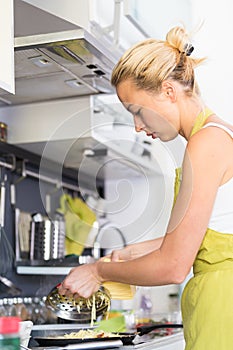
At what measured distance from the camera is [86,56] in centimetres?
187

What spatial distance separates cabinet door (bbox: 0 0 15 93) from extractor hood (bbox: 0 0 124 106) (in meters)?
0.03

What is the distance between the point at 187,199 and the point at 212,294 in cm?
23

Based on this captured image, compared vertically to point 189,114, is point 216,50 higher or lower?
higher

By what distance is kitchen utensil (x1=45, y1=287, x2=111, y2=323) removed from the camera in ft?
5.37

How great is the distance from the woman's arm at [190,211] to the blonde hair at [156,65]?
15 centimetres

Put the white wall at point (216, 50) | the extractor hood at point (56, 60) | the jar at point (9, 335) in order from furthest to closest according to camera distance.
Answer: the white wall at point (216, 50)
the extractor hood at point (56, 60)
the jar at point (9, 335)

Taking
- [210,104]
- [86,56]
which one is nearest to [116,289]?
[86,56]

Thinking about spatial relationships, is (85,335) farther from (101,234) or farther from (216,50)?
(216,50)

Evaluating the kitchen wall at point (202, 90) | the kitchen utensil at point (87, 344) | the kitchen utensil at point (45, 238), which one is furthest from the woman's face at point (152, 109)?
the kitchen utensil at point (45, 238)

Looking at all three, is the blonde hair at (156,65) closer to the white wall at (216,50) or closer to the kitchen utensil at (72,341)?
the kitchen utensil at (72,341)

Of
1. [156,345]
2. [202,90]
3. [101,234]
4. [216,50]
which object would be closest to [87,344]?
[156,345]

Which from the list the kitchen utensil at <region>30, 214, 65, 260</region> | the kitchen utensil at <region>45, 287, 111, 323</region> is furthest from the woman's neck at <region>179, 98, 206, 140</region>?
the kitchen utensil at <region>30, 214, 65, 260</region>

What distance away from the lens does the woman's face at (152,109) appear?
1401mm

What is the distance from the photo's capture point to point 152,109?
141 cm
